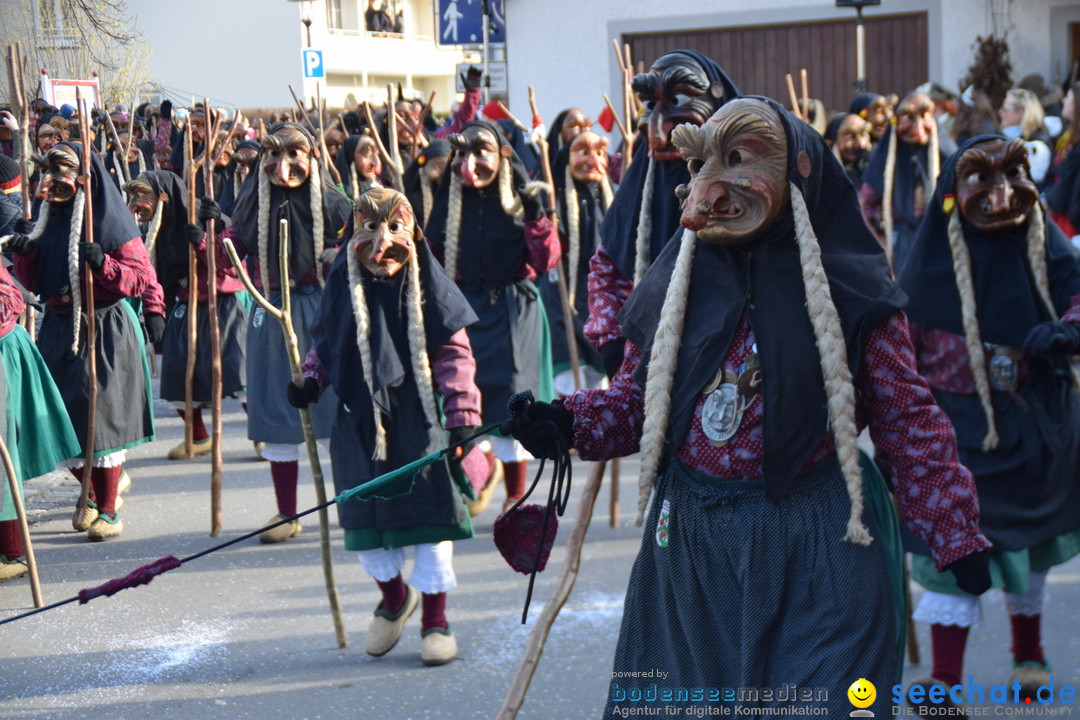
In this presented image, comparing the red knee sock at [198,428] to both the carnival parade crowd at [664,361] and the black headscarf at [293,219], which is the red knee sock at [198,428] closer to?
the carnival parade crowd at [664,361]

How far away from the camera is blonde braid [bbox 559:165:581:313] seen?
7.39 m

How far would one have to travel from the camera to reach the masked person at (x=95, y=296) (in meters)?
6.41

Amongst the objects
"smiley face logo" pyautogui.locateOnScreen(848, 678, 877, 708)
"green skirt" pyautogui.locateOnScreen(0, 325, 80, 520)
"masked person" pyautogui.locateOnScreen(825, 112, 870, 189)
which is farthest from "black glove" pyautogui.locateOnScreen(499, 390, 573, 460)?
"masked person" pyautogui.locateOnScreen(825, 112, 870, 189)

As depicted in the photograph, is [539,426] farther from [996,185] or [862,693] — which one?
[996,185]

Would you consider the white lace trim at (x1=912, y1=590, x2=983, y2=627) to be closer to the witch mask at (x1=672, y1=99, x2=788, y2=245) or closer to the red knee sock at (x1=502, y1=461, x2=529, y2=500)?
the witch mask at (x1=672, y1=99, x2=788, y2=245)

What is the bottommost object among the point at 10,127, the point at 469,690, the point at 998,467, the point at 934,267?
the point at 469,690

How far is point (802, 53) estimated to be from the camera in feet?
59.7

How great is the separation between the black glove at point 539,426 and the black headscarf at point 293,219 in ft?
12.5

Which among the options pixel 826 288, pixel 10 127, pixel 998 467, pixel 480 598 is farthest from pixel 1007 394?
pixel 10 127

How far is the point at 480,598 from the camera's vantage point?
558 centimetres

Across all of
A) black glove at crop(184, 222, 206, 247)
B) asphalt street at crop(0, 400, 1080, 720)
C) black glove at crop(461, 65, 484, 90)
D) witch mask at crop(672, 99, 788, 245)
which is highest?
black glove at crop(461, 65, 484, 90)

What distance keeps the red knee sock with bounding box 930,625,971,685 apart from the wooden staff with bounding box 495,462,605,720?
4.39ft

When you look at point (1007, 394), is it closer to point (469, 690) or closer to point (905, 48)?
point (469, 690)

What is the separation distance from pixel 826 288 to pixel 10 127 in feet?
37.1
